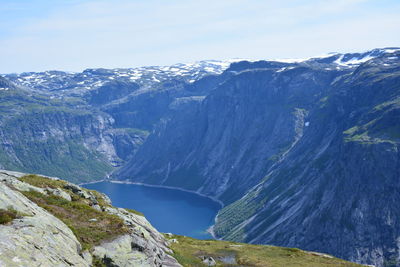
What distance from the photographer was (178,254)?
55406mm

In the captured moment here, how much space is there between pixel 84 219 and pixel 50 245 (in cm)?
1219

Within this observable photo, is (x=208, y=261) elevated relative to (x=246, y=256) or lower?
elevated

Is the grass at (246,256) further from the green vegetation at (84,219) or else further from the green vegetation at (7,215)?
the green vegetation at (7,215)

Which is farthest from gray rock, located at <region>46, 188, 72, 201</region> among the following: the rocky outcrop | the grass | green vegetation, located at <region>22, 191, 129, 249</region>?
the grass

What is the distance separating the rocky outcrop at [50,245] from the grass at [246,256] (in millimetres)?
11039

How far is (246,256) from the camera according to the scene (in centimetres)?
6181

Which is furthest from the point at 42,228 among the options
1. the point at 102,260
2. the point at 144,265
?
the point at 144,265

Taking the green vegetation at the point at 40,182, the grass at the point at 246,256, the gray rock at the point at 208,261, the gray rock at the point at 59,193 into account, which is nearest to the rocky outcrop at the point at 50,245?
the gray rock at the point at 59,193

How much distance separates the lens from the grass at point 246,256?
187 ft

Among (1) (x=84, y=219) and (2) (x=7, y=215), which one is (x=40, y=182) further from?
(2) (x=7, y=215)

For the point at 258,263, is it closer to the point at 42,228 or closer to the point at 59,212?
the point at 59,212

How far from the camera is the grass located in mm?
56969

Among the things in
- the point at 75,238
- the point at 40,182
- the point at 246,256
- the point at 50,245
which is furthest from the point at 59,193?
the point at 246,256

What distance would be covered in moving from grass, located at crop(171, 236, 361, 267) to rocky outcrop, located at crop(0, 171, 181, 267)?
11039mm
